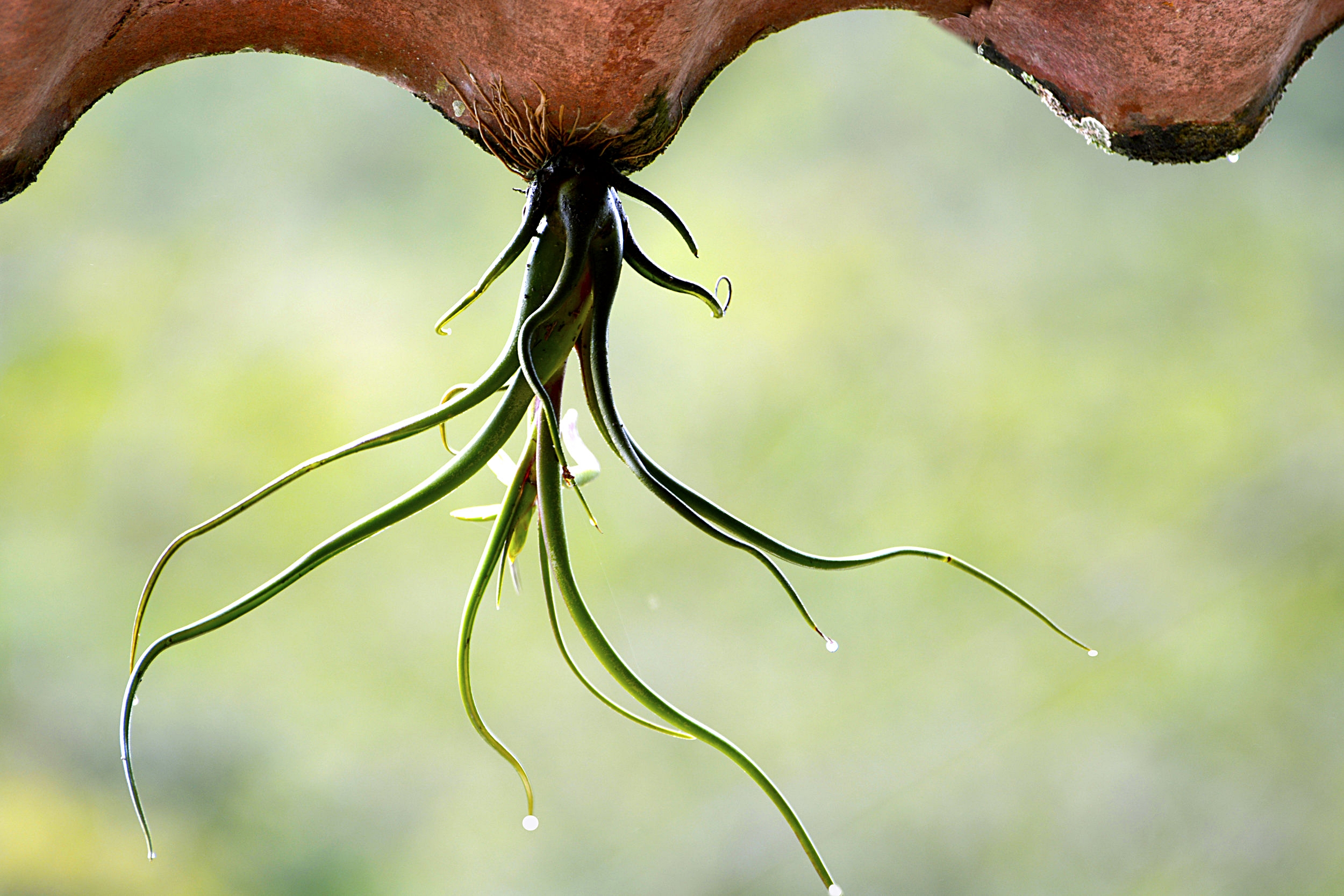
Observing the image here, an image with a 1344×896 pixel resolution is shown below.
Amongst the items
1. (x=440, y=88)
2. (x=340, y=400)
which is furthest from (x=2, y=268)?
(x=440, y=88)

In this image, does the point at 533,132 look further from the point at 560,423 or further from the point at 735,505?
the point at 735,505

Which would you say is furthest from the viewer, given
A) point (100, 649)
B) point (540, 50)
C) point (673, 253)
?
point (673, 253)

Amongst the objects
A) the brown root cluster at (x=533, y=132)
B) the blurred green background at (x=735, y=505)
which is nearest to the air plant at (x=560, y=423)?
the brown root cluster at (x=533, y=132)

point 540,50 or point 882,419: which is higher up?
point 540,50

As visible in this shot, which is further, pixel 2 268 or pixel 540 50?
pixel 2 268

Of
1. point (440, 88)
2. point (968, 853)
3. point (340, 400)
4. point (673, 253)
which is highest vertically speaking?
point (440, 88)

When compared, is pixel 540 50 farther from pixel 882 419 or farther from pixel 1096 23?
pixel 882 419

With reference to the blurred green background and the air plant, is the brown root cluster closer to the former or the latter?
the air plant

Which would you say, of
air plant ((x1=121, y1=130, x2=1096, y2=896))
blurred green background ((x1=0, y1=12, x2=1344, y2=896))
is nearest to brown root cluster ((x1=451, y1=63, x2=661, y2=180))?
air plant ((x1=121, y1=130, x2=1096, y2=896))

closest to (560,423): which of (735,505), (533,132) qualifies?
(533,132)
